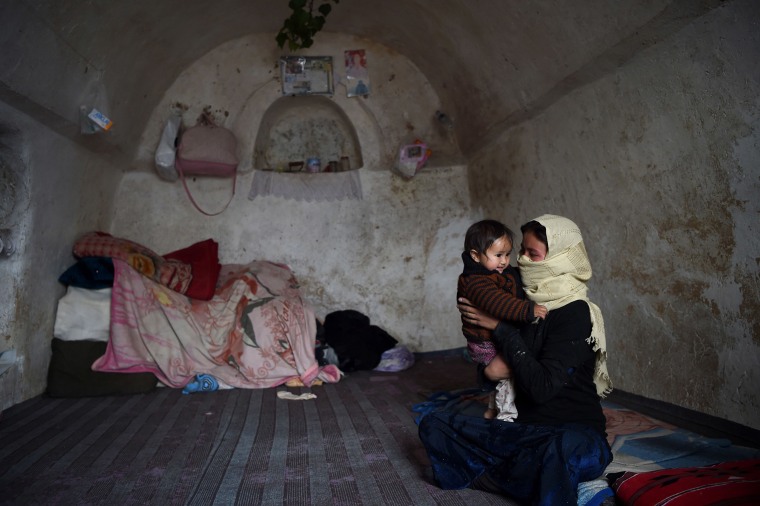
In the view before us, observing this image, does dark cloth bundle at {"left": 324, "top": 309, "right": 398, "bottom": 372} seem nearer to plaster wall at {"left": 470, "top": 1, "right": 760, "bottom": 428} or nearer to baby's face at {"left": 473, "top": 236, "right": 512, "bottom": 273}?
plaster wall at {"left": 470, "top": 1, "right": 760, "bottom": 428}

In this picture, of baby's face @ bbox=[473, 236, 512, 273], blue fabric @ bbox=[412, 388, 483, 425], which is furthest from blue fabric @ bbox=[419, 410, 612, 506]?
blue fabric @ bbox=[412, 388, 483, 425]

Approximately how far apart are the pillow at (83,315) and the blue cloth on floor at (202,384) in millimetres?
716

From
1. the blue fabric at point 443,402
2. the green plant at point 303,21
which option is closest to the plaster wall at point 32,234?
the green plant at point 303,21

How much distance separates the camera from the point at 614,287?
3.53m

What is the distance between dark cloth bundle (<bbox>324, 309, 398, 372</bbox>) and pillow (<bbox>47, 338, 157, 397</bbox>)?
5.27ft

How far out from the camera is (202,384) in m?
4.27

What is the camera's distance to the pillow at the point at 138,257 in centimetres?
438

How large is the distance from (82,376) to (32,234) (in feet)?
3.46

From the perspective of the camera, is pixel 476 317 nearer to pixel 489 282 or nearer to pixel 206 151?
pixel 489 282

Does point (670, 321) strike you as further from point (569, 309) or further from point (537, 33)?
point (537, 33)

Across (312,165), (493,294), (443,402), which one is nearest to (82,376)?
(443,402)

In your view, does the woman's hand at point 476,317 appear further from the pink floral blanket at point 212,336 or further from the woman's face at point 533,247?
the pink floral blanket at point 212,336

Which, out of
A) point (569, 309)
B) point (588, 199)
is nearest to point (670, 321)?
point (588, 199)

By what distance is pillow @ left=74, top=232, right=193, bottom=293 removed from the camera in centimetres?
438
